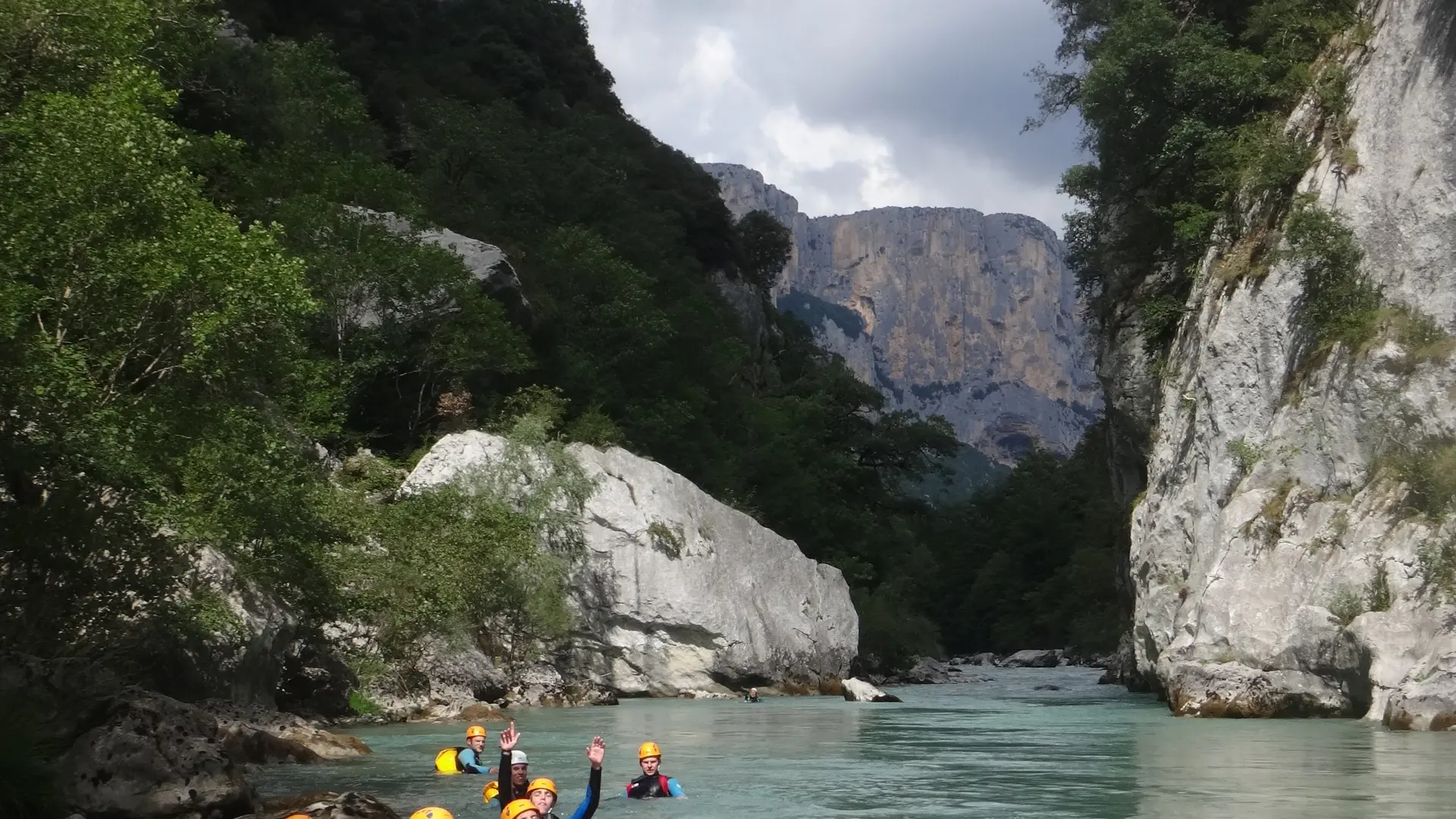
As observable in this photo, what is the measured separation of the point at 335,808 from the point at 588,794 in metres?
2.38

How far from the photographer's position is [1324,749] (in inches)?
695

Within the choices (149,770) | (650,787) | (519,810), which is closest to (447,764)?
(650,787)

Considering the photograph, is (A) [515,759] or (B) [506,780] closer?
(B) [506,780]

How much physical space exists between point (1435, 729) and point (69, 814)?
18.2 metres

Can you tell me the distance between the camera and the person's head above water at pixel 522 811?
943cm

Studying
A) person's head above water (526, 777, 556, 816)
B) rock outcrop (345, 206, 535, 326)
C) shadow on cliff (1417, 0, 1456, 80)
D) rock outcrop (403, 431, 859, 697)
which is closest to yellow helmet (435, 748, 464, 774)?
person's head above water (526, 777, 556, 816)

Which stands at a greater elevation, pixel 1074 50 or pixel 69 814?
pixel 1074 50

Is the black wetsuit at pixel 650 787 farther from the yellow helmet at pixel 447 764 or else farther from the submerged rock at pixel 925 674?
the submerged rock at pixel 925 674

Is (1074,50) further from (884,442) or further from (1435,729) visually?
(1435,729)

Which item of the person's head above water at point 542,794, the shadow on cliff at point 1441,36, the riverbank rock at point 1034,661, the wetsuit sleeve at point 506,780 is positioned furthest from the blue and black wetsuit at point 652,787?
the riverbank rock at point 1034,661

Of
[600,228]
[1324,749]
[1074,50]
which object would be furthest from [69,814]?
[600,228]

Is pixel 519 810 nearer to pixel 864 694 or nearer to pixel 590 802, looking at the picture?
pixel 590 802

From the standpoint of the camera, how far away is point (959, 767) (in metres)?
17.1

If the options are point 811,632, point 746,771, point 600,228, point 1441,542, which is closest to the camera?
point 746,771
